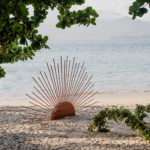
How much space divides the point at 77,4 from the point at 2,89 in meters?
9.97

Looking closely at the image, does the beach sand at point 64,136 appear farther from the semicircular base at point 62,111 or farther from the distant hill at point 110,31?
the distant hill at point 110,31

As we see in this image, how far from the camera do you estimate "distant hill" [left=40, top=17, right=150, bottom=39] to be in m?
129

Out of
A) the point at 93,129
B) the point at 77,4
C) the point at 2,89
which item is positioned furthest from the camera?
the point at 2,89

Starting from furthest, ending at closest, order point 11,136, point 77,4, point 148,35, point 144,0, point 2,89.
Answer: point 148,35
point 2,89
point 11,136
point 77,4
point 144,0

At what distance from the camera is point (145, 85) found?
11039 millimetres

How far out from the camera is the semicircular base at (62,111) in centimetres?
455

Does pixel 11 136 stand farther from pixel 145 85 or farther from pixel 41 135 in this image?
pixel 145 85

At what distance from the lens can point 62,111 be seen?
15.4 feet

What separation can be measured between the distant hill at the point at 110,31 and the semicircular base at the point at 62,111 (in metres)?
126

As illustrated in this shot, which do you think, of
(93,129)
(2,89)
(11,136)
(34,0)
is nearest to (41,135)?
(11,136)

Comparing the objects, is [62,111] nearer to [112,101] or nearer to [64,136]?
[64,136]

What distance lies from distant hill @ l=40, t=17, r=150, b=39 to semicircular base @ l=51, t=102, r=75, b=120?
126 metres

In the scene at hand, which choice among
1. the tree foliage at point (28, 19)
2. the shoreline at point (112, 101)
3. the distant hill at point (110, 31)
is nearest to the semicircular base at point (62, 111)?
the shoreline at point (112, 101)

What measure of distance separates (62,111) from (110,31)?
144m
